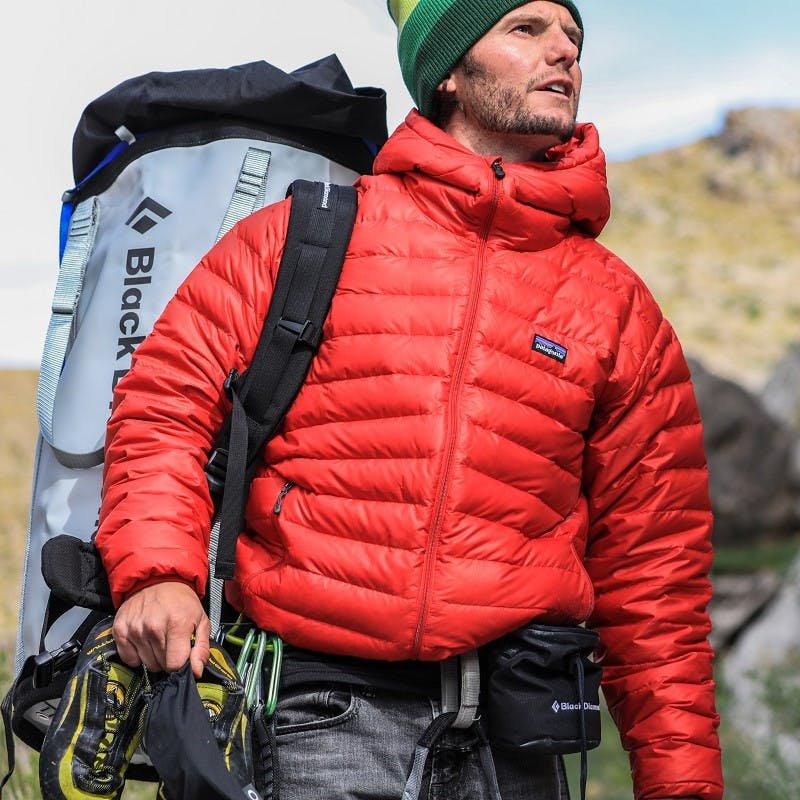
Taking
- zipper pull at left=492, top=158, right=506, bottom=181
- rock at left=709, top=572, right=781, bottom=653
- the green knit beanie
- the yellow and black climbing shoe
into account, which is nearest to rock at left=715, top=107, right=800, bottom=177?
rock at left=709, top=572, right=781, bottom=653

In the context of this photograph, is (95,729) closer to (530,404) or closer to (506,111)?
(530,404)

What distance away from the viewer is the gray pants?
217 cm

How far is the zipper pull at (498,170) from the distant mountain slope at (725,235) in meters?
17.8

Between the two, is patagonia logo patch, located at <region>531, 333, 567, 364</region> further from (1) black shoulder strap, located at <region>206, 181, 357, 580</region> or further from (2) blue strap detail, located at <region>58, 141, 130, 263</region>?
(2) blue strap detail, located at <region>58, 141, 130, 263</region>

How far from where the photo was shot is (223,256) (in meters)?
2.41

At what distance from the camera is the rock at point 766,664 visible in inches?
283

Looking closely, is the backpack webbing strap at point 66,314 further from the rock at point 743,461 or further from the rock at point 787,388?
the rock at point 787,388

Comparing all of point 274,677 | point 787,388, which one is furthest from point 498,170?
point 787,388

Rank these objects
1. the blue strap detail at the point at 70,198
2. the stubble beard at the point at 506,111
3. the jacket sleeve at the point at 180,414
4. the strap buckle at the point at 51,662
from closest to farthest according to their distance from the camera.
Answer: the jacket sleeve at the point at 180,414
the strap buckle at the point at 51,662
the stubble beard at the point at 506,111
the blue strap detail at the point at 70,198

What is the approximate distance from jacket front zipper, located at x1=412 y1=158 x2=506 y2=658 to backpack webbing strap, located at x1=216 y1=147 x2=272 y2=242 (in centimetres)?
70

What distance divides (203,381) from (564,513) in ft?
2.62

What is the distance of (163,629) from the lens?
201 centimetres

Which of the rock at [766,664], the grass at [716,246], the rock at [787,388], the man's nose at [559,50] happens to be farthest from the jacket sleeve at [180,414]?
the grass at [716,246]

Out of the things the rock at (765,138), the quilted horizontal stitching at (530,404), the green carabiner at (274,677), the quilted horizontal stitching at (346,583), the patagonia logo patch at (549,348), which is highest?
the rock at (765,138)
